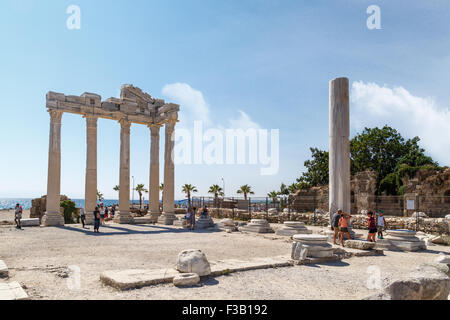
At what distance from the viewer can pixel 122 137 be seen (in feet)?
81.0

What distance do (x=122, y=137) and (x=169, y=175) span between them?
453 centimetres

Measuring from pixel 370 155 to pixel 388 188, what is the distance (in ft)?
26.8

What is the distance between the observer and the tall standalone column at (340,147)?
1492cm

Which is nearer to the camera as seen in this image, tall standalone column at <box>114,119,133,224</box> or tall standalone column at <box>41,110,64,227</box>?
tall standalone column at <box>41,110,64,227</box>

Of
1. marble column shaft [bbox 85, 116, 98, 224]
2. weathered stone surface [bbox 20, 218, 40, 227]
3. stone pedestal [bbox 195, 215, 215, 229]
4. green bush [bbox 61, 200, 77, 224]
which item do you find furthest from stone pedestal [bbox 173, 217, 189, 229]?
green bush [bbox 61, 200, 77, 224]

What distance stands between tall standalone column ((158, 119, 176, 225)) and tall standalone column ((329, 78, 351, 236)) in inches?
512

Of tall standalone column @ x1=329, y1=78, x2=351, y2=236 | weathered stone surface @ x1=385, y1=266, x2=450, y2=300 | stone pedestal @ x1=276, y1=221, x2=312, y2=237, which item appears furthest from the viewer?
stone pedestal @ x1=276, y1=221, x2=312, y2=237

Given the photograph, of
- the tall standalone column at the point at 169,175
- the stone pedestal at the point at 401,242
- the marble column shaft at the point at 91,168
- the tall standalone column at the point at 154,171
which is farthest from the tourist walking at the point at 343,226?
the marble column shaft at the point at 91,168

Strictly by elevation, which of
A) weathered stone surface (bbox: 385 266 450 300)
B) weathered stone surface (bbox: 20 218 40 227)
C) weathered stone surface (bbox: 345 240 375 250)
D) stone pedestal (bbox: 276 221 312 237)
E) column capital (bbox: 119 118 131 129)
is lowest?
weathered stone surface (bbox: 20 218 40 227)

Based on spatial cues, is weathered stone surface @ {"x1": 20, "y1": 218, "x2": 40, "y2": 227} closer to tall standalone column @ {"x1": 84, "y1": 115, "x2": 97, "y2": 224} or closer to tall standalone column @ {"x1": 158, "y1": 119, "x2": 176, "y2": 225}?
tall standalone column @ {"x1": 84, "y1": 115, "x2": 97, "y2": 224}

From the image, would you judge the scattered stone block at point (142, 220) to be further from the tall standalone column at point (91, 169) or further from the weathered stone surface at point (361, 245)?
the weathered stone surface at point (361, 245)

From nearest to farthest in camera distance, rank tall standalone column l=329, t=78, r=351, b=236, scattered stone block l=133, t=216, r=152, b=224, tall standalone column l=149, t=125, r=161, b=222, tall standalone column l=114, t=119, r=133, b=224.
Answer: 1. tall standalone column l=329, t=78, r=351, b=236
2. tall standalone column l=114, t=119, r=133, b=224
3. scattered stone block l=133, t=216, r=152, b=224
4. tall standalone column l=149, t=125, r=161, b=222

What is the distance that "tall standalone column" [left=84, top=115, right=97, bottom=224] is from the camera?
75.3 ft
